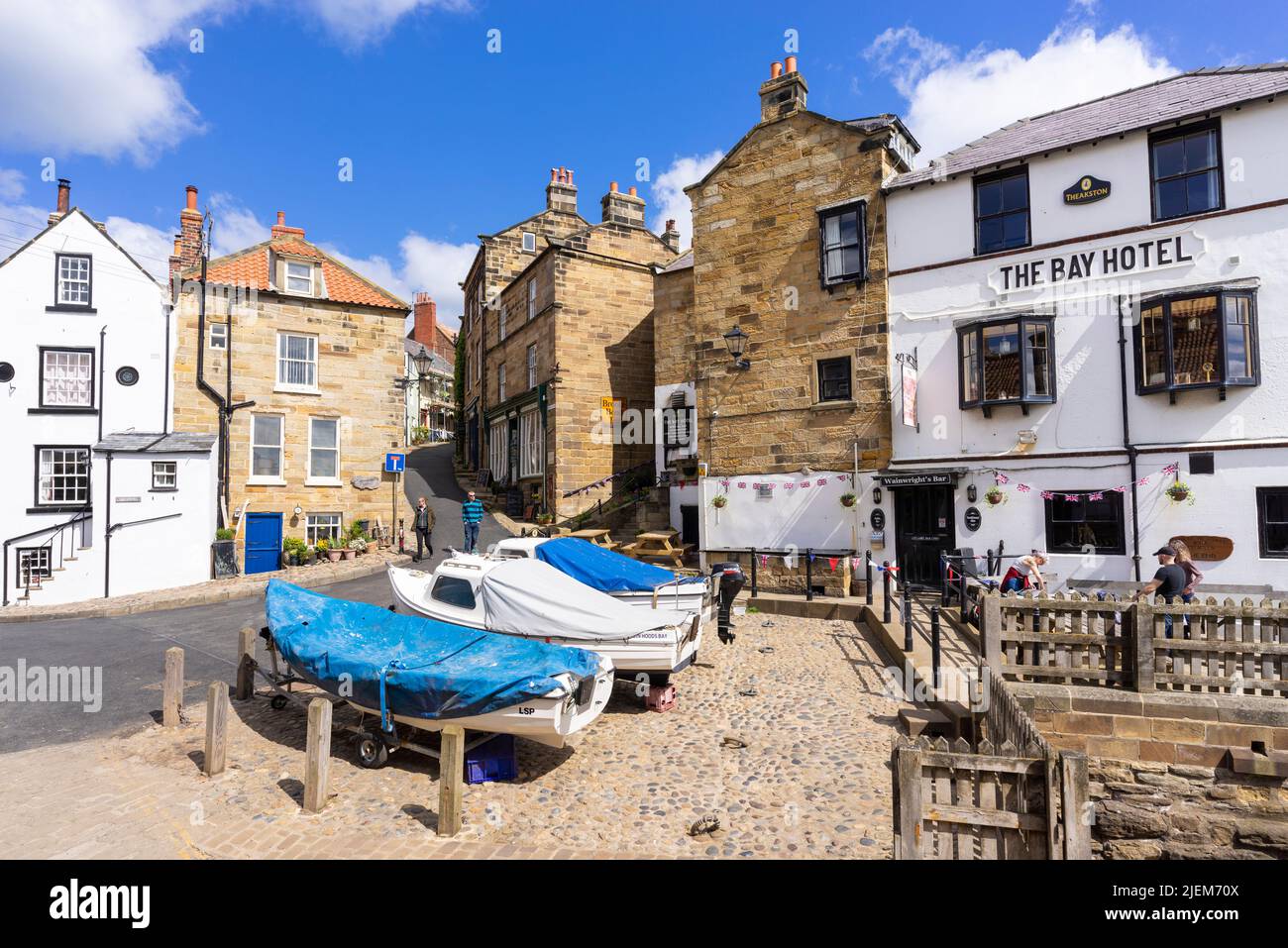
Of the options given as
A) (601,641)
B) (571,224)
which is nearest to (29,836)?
(601,641)

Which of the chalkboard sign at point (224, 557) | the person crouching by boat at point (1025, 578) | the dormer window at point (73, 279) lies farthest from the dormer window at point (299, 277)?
the person crouching by boat at point (1025, 578)

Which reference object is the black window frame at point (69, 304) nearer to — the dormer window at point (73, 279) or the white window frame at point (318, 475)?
the dormer window at point (73, 279)

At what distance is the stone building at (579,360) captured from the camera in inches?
995

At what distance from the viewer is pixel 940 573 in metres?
→ 15.6

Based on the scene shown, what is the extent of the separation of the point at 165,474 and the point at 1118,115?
2598 centimetres

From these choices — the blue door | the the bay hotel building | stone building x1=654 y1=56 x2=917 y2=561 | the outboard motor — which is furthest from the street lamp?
the blue door

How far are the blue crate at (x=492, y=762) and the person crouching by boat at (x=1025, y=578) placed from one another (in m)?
8.81

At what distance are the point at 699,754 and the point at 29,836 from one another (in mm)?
6493

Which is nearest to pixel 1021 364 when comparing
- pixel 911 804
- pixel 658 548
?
pixel 658 548

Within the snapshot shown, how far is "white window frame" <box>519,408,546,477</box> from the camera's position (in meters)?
26.8

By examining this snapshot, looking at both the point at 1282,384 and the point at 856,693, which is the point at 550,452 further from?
the point at 1282,384

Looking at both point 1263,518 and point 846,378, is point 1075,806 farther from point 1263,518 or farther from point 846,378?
point 846,378
